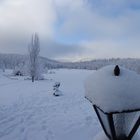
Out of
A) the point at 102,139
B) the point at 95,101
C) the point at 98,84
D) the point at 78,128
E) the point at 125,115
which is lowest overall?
the point at 78,128

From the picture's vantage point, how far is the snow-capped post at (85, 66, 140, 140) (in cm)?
Answer: 211

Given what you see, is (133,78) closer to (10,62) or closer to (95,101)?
(95,101)

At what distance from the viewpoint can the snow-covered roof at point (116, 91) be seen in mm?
2104

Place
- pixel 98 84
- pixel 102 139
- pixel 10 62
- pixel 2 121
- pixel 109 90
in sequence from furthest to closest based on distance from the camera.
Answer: pixel 10 62, pixel 2 121, pixel 102 139, pixel 98 84, pixel 109 90

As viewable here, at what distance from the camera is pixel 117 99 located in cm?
210

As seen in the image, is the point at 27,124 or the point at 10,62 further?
the point at 10,62

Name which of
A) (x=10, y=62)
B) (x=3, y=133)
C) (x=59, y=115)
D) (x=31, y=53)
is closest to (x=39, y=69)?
(x=31, y=53)

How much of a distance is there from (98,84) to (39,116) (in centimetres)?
882

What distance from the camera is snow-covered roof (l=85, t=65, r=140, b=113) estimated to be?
6.90ft

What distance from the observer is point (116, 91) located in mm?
2111

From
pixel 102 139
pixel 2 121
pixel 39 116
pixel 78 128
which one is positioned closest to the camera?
pixel 102 139

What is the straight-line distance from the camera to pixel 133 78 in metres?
2.25

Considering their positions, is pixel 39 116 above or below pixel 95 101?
below

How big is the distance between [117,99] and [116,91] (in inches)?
2.8
